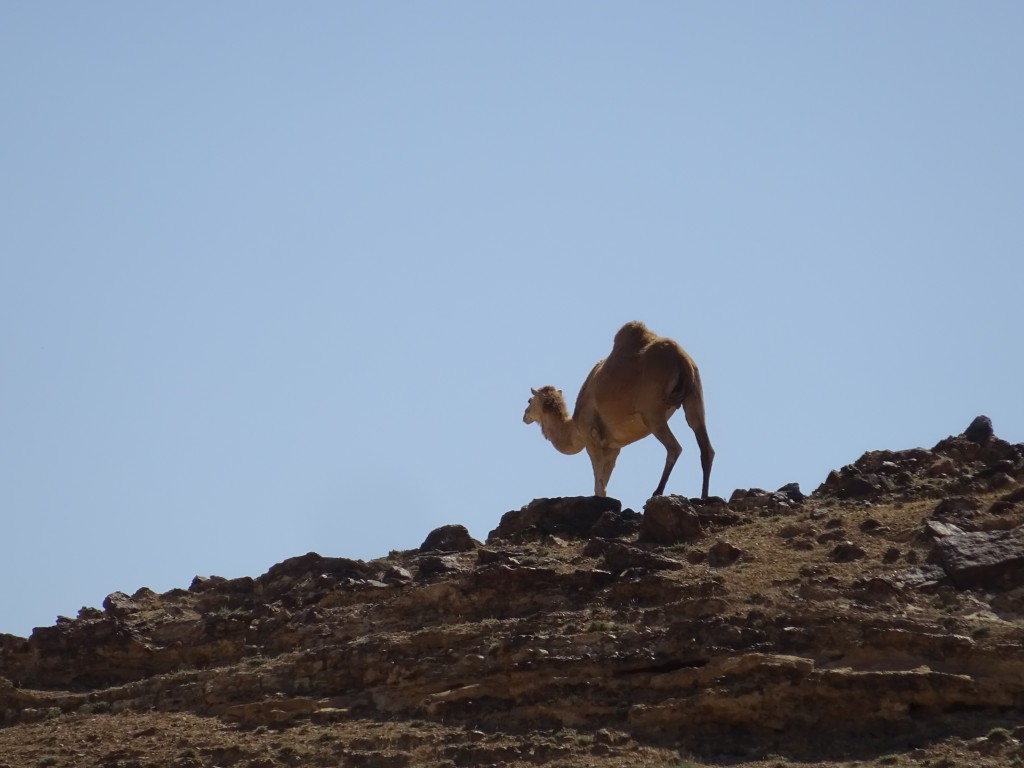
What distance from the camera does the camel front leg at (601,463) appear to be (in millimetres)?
27031

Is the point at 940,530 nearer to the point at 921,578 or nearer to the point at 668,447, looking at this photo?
the point at 921,578

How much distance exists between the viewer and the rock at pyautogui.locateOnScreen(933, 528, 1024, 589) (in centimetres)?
1844

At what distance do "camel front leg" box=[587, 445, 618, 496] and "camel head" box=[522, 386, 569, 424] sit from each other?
103 inches

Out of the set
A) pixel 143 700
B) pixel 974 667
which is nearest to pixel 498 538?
pixel 143 700

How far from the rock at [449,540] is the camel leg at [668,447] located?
3.73 m

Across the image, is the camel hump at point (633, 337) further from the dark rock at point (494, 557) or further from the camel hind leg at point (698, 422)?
the dark rock at point (494, 557)

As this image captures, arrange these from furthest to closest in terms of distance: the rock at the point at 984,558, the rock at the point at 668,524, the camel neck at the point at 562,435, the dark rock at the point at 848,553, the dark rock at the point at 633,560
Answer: the camel neck at the point at 562,435 → the rock at the point at 668,524 → the dark rock at the point at 633,560 → the dark rock at the point at 848,553 → the rock at the point at 984,558

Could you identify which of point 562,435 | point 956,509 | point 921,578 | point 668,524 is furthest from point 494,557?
point 562,435

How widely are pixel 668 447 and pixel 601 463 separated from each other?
2.26 meters

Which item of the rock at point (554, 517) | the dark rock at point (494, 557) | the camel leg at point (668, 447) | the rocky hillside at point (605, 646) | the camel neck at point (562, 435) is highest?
the camel neck at point (562, 435)

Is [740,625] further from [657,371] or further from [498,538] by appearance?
[657,371]

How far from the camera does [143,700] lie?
20109 mm

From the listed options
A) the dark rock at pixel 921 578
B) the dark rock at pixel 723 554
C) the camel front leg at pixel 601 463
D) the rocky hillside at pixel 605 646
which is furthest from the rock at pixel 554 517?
the dark rock at pixel 921 578

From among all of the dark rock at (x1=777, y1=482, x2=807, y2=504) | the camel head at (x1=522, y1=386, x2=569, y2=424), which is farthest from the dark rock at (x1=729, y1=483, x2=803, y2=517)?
the camel head at (x1=522, y1=386, x2=569, y2=424)
